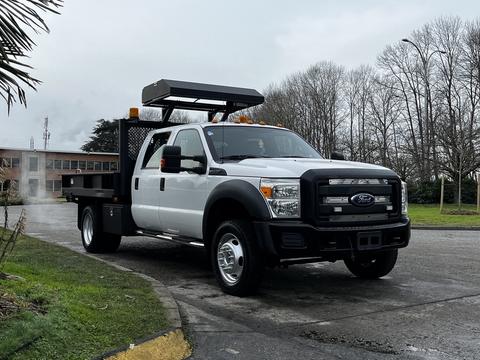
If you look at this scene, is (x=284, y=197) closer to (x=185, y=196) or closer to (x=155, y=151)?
(x=185, y=196)

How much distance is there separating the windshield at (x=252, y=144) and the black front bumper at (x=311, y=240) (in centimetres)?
159

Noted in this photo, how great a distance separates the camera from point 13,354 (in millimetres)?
3689

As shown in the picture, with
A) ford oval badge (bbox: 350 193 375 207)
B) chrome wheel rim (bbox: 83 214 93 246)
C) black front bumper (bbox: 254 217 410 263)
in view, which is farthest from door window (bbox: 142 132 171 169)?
ford oval badge (bbox: 350 193 375 207)

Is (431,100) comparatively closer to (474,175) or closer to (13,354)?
(474,175)

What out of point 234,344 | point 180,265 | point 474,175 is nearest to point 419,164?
point 474,175

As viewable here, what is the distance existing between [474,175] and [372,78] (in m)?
15.5

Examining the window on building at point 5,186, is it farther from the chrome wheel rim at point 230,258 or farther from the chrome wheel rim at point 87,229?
the chrome wheel rim at point 87,229

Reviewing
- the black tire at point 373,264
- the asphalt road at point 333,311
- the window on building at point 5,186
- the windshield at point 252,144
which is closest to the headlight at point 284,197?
the asphalt road at point 333,311

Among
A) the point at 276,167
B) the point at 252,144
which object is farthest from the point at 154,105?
the point at 276,167

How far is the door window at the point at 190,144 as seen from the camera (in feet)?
24.8

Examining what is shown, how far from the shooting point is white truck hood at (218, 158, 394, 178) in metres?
6.15

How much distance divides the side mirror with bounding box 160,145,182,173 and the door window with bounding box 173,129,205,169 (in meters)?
0.27

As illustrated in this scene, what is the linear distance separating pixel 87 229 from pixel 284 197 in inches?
226

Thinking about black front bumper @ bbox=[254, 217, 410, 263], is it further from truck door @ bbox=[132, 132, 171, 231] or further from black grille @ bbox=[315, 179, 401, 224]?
truck door @ bbox=[132, 132, 171, 231]
